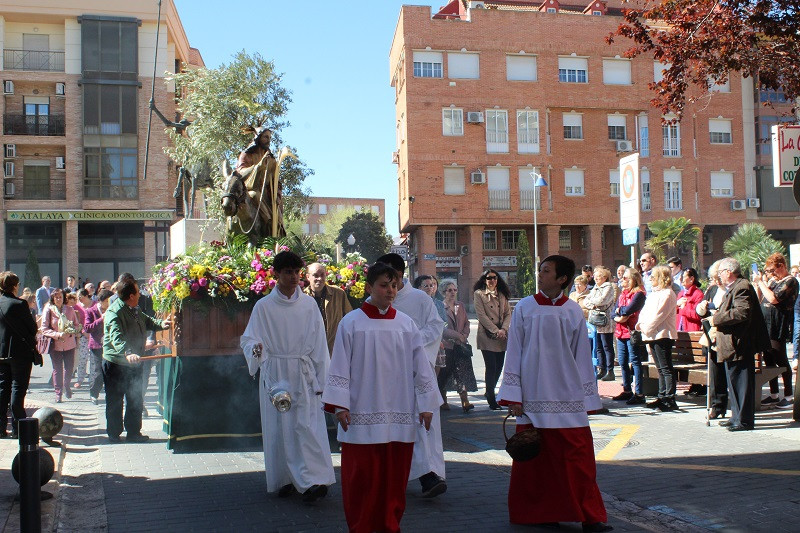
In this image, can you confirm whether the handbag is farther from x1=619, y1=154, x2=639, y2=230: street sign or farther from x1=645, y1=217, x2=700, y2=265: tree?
x1=645, y1=217, x2=700, y2=265: tree

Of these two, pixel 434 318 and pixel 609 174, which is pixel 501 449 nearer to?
pixel 434 318

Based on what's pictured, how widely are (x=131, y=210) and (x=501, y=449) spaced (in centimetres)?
3664

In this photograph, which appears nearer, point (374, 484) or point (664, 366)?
point (374, 484)

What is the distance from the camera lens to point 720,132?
4884cm

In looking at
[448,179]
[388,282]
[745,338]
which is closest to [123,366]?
[388,282]

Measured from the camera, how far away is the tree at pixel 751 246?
37209 millimetres

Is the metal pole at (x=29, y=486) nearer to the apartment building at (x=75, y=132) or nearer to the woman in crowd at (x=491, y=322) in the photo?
the woman in crowd at (x=491, y=322)

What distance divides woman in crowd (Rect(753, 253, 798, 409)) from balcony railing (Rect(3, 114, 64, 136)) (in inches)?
1500

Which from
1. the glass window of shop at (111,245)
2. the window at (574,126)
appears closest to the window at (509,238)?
the window at (574,126)

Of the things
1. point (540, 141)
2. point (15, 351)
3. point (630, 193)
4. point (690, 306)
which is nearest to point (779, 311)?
point (690, 306)

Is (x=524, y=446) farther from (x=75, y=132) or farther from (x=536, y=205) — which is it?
(x=536, y=205)

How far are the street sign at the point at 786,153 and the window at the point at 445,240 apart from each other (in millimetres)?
38956

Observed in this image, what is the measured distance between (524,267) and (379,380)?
1644 inches

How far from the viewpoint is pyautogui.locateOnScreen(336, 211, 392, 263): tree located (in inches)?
2312
